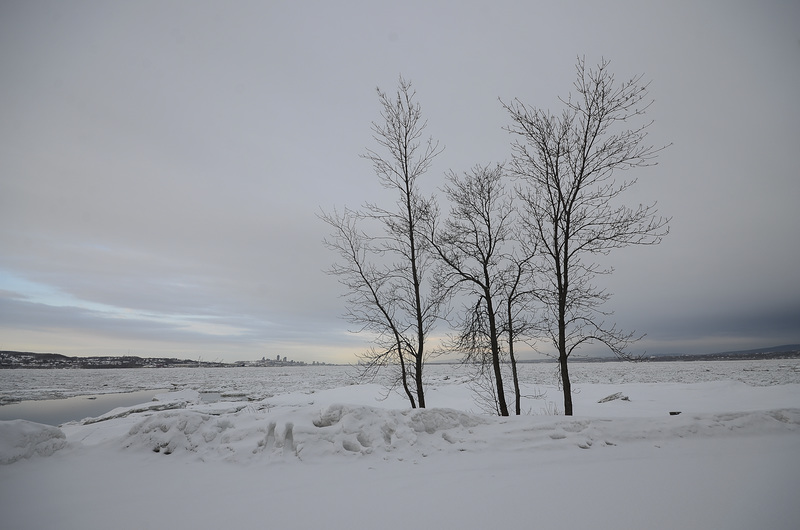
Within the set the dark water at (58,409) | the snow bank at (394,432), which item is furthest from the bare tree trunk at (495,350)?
the dark water at (58,409)

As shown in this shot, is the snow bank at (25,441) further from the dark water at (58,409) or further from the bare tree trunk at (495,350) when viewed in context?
the dark water at (58,409)

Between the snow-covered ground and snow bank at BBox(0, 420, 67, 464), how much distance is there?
0.06ft

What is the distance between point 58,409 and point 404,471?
27.1 m


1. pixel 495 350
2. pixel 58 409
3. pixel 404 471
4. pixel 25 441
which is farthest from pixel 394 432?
pixel 58 409

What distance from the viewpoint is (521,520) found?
3.13m

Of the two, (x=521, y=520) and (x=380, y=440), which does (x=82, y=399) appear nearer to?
(x=380, y=440)

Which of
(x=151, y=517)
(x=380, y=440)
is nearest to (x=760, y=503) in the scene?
(x=380, y=440)

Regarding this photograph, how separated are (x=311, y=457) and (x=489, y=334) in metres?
5.74

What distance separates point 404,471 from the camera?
4.41 m

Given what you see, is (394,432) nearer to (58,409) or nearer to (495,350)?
(495,350)

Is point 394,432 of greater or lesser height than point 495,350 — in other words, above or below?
below

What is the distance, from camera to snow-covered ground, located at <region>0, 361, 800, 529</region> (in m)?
3.26

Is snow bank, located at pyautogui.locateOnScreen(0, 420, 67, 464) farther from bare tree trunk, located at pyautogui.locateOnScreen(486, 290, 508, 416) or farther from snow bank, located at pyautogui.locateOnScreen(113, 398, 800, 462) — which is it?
bare tree trunk, located at pyautogui.locateOnScreen(486, 290, 508, 416)

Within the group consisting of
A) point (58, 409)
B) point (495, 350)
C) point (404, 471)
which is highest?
point (495, 350)
